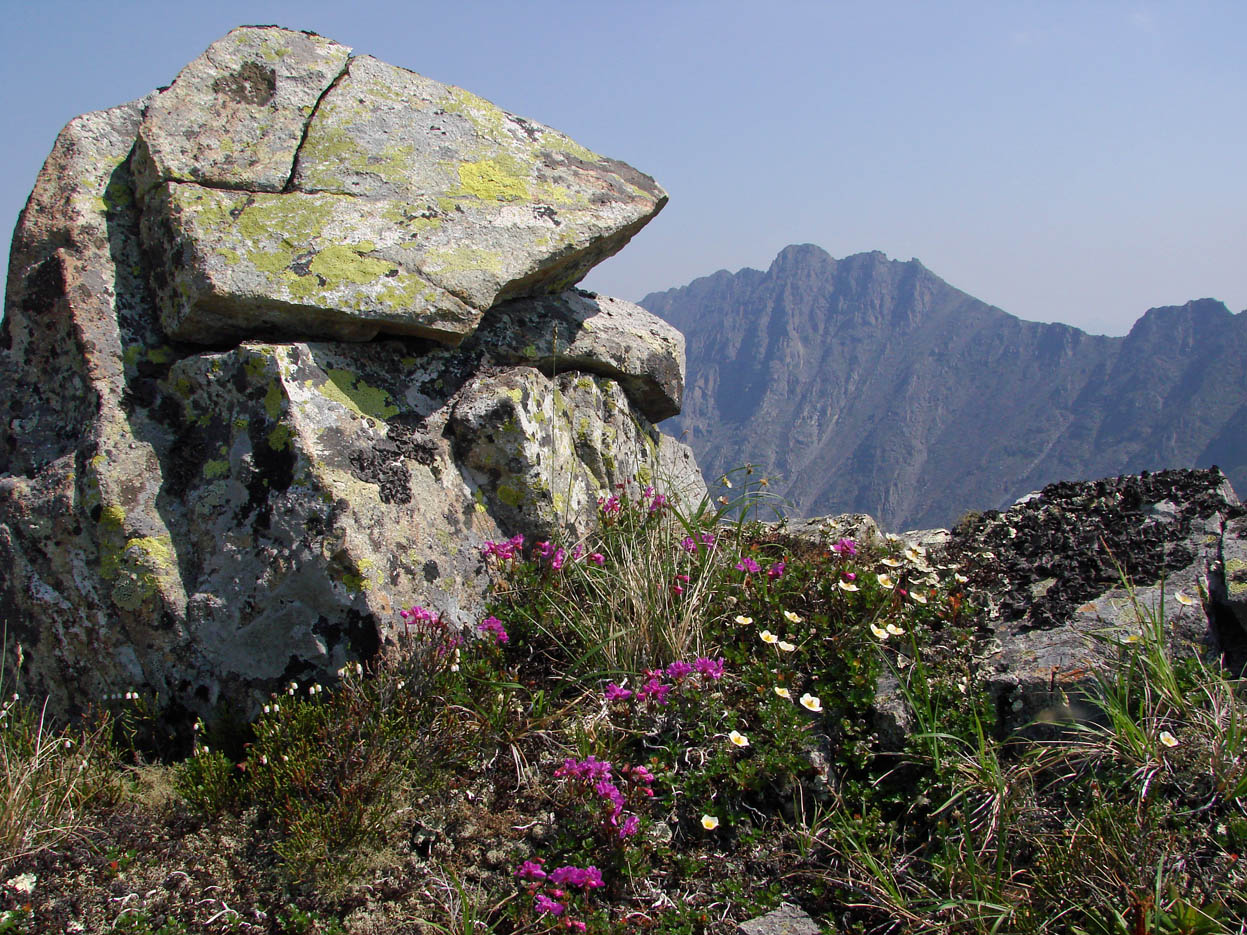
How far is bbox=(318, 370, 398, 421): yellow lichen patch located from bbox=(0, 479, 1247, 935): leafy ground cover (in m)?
1.48

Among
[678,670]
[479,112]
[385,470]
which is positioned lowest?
[678,670]

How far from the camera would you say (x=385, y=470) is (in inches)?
203

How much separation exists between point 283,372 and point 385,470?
2.92 feet

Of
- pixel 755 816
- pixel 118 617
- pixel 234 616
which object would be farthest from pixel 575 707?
pixel 118 617

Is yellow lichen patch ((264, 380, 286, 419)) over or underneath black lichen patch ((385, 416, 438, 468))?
Answer: over

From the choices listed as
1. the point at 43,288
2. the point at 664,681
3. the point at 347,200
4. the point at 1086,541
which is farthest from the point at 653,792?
the point at 43,288

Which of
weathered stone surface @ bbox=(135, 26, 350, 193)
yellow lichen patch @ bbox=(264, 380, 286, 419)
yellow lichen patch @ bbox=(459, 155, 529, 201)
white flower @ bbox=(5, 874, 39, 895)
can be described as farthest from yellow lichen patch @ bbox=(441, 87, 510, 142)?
white flower @ bbox=(5, 874, 39, 895)

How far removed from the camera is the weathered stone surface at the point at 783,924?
138 inches

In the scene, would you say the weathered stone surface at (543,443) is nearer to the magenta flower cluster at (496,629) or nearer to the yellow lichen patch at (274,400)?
the magenta flower cluster at (496,629)

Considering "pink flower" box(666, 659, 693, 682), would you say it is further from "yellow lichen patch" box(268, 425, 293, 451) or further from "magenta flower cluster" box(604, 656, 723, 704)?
"yellow lichen patch" box(268, 425, 293, 451)

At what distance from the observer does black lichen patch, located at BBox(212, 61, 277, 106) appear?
6.20 meters

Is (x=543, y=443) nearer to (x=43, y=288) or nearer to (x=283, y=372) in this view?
(x=283, y=372)

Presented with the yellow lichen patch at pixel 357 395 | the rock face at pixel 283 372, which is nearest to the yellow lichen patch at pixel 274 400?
the rock face at pixel 283 372

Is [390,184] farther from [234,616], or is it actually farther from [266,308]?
[234,616]
